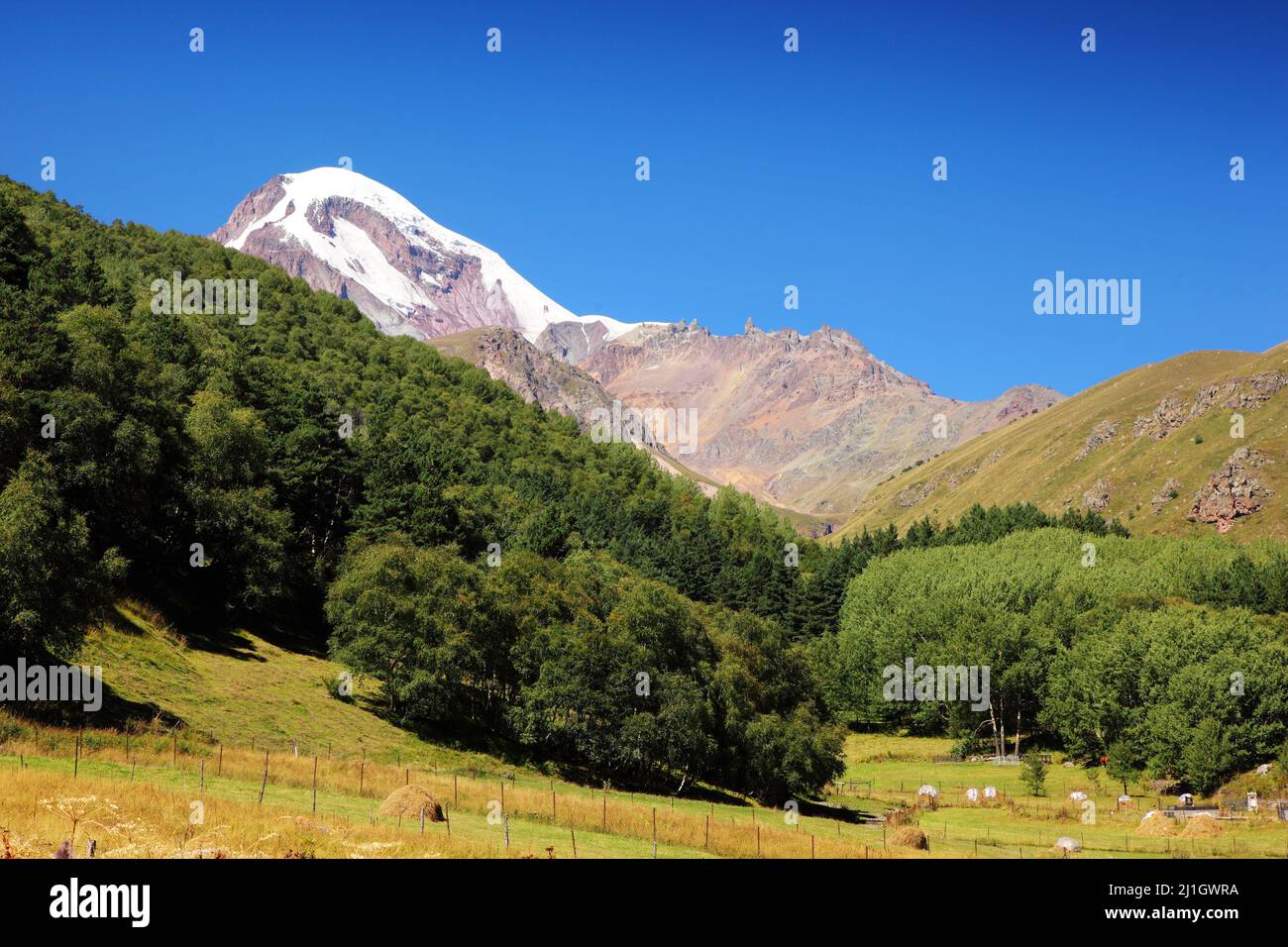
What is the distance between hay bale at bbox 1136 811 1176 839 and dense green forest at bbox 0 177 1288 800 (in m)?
18.3

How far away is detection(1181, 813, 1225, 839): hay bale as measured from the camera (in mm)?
67938

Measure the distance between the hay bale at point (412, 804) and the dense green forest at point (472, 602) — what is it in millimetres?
21426

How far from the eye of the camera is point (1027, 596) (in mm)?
142250

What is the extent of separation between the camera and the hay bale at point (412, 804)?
132ft

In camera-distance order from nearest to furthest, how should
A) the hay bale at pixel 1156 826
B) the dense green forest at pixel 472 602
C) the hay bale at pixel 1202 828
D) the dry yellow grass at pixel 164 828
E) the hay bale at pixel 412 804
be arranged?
the dry yellow grass at pixel 164 828 → the hay bale at pixel 412 804 → the hay bale at pixel 1202 828 → the dense green forest at pixel 472 602 → the hay bale at pixel 1156 826

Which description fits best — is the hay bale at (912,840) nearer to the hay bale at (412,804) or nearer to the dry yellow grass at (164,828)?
the hay bale at (412,804)

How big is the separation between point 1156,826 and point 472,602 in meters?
49.5

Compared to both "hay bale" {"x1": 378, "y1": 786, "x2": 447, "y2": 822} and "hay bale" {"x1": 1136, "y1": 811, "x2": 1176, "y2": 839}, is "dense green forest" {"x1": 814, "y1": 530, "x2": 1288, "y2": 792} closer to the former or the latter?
"hay bale" {"x1": 1136, "y1": 811, "x2": 1176, "y2": 839}

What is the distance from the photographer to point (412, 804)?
40.8 meters

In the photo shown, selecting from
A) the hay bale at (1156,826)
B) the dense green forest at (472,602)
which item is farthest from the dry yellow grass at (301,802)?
the hay bale at (1156,826)
